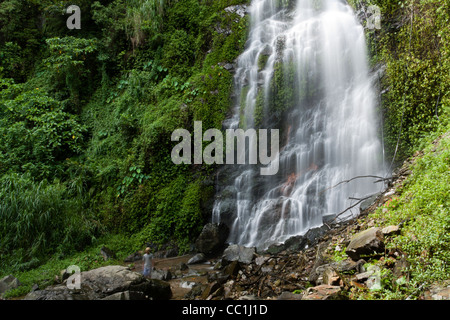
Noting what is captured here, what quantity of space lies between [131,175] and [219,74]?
4.44 metres

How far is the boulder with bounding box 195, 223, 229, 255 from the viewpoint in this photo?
809 cm

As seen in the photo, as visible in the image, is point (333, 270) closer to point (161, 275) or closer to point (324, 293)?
point (324, 293)

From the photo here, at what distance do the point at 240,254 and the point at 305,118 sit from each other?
15.5 feet

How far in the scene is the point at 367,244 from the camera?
408 centimetres

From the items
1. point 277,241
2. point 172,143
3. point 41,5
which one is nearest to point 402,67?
point 277,241

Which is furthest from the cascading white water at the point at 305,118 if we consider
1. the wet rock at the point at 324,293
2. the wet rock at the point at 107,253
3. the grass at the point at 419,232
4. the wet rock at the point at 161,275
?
the wet rock at the point at 324,293

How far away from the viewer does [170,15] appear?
12.5 m

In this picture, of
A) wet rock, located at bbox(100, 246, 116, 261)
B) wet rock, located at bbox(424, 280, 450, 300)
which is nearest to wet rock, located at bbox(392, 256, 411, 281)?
wet rock, located at bbox(424, 280, 450, 300)

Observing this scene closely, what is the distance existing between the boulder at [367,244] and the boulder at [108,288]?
334 centimetres

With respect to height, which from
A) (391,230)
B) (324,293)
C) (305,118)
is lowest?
(324,293)

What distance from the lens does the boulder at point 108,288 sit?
5118 millimetres

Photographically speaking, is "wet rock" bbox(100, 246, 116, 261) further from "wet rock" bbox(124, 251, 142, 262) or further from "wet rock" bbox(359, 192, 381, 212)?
"wet rock" bbox(359, 192, 381, 212)

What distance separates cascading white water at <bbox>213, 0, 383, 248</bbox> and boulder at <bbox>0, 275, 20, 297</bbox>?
15.8 feet

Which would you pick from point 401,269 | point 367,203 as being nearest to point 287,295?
point 401,269
